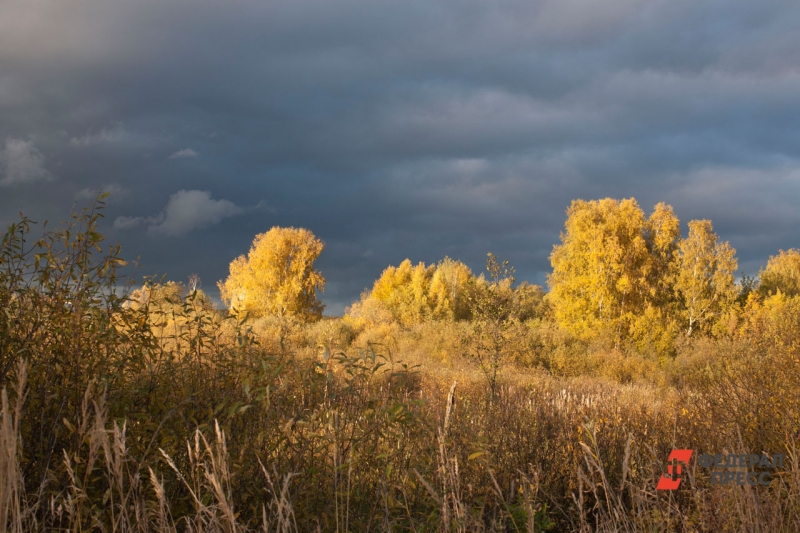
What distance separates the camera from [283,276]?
45375mm

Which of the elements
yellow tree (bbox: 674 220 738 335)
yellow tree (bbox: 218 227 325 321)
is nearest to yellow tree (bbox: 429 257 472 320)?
yellow tree (bbox: 218 227 325 321)

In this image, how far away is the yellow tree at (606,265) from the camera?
3088cm

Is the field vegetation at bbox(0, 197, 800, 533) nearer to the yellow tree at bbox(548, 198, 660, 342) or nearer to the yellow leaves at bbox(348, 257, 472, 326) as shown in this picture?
the yellow tree at bbox(548, 198, 660, 342)

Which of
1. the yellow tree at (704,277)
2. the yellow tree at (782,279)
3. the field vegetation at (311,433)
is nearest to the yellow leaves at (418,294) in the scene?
the yellow tree at (704,277)

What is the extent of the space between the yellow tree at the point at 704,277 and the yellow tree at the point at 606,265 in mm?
1554

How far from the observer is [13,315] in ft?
12.0

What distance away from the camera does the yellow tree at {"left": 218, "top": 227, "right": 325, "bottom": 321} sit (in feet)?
145

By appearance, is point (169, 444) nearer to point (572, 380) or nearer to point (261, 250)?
point (572, 380)

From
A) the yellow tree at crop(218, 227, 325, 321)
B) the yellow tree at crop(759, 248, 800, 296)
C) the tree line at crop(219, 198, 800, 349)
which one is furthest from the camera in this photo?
the yellow tree at crop(218, 227, 325, 321)

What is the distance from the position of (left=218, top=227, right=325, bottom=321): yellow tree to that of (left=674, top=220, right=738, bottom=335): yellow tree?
27.0 metres

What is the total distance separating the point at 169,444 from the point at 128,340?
2.51 ft

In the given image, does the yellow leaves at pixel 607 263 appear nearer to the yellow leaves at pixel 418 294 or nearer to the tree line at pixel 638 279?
the tree line at pixel 638 279

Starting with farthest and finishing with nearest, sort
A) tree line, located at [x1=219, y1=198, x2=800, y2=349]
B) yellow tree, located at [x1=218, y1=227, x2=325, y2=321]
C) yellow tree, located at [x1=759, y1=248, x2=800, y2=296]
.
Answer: yellow tree, located at [x1=218, y1=227, x2=325, y2=321] → yellow tree, located at [x1=759, y1=248, x2=800, y2=296] → tree line, located at [x1=219, y1=198, x2=800, y2=349]

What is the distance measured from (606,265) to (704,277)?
19.0ft
